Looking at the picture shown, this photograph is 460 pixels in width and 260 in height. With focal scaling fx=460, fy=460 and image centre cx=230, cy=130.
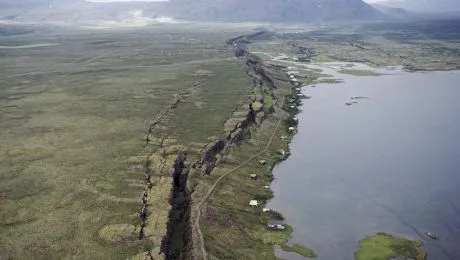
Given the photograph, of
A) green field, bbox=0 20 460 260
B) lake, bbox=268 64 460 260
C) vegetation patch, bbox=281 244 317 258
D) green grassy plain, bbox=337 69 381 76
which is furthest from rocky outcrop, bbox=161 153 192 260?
green grassy plain, bbox=337 69 381 76

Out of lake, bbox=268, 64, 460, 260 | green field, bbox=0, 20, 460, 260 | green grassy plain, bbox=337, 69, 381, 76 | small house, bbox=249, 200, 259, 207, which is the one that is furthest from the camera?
green grassy plain, bbox=337, 69, 381, 76

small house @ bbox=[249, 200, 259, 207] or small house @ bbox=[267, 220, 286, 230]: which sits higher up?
small house @ bbox=[249, 200, 259, 207]

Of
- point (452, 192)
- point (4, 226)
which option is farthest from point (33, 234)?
point (452, 192)

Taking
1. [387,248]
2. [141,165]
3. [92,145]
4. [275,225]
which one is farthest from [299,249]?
[92,145]

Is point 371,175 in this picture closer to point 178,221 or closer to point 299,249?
point 299,249

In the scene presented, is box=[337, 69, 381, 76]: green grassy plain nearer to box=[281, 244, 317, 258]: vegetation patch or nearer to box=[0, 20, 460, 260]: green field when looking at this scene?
box=[0, 20, 460, 260]: green field

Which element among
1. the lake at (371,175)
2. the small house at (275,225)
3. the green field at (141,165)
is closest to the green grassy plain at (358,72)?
the green field at (141,165)

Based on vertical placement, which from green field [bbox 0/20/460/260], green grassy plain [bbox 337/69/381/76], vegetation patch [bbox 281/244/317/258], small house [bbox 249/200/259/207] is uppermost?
green grassy plain [bbox 337/69/381/76]

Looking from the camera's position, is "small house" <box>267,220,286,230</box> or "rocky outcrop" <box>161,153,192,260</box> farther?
"small house" <box>267,220,286,230</box>
